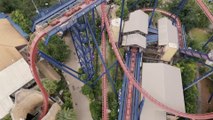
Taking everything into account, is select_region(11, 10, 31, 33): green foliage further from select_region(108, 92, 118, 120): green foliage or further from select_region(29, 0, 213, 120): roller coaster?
select_region(108, 92, 118, 120): green foliage

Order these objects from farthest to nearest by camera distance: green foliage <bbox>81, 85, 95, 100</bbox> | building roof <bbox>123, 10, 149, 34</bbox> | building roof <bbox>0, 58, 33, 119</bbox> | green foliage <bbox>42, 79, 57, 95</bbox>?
building roof <bbox>123, 10, 149, 34</bbox>
green foliage <bbox>81, 85, 95, 100</bbox>
green foliage <bbox>42, 79, 57, 95</bbox>
building roof <bbox>0, 58, 33, 119</bbox>

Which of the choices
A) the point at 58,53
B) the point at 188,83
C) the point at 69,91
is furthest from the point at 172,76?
the point at 58,53

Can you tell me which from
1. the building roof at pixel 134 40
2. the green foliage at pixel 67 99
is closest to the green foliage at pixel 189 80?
the building roof at pixel 134 40

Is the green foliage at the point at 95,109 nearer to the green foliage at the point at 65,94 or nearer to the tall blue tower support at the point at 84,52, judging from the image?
the green foliage at the point at 65,94

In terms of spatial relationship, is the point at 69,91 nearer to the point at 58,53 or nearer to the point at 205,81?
the point at 58,53

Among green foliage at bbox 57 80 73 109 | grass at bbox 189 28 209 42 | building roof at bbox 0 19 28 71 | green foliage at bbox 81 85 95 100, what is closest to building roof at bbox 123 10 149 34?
grass at bbox 189 28 209 42

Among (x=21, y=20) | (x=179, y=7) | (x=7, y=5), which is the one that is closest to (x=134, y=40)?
(x=179, y=7)
